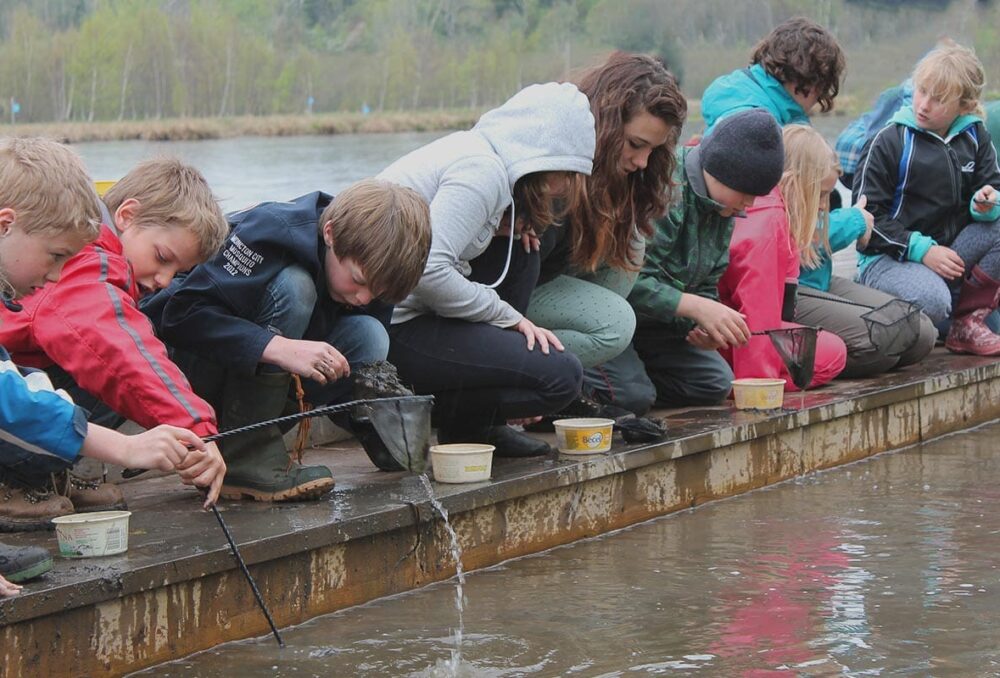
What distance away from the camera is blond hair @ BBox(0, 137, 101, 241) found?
3.07 metres

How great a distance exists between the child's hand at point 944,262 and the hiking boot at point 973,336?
24 centimetres

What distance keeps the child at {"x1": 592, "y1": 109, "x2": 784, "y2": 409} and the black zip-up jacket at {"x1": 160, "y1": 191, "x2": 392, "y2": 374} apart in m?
1.58

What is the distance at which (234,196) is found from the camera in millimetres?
24500

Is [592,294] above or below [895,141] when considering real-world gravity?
below

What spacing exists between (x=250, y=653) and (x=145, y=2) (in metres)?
78.2

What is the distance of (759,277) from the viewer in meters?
5.47

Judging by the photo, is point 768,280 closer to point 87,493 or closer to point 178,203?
point 178,203

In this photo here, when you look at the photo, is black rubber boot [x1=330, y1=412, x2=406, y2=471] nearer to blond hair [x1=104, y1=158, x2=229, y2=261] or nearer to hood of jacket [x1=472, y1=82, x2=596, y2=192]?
blond hair [x1=104, y1=158, x2=229, y2=261]

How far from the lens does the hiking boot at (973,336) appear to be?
264 inches

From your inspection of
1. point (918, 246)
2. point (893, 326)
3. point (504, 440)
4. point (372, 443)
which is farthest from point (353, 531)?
point (918, 246)

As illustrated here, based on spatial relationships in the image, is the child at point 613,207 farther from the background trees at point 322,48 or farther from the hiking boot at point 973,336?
the background trees at point 322,48

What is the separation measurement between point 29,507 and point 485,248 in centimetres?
149

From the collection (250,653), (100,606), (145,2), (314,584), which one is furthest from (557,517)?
(145,2)

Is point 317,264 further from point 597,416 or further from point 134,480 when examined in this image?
point 597,416
